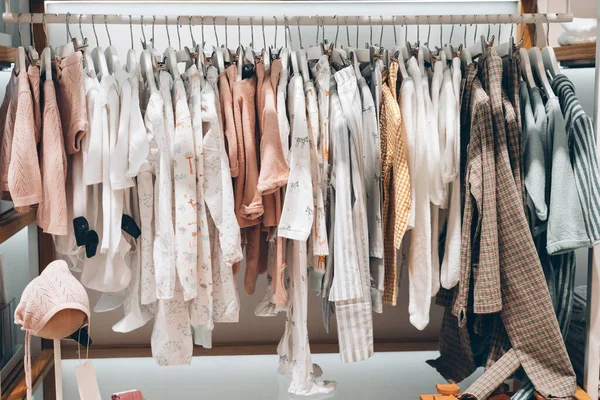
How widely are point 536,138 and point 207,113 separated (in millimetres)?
978

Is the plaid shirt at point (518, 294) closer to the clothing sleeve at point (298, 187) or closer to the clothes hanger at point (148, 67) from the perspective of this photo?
the clothing sleeve at point (298, 187)

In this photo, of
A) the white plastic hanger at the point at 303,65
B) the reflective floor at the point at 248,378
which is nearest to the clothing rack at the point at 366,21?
the white plastic hanger at the point at 303,65

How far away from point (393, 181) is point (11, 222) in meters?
1.17

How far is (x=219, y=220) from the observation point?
1.83 meters

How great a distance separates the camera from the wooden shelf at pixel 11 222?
181 cm

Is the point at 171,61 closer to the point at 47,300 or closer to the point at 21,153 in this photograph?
the point at 21,153

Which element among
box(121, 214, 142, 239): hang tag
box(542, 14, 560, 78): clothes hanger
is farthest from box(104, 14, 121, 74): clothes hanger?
box(542, 14, 560, 78): clothes hanger

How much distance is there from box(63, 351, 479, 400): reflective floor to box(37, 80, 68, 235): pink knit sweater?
2.92ft

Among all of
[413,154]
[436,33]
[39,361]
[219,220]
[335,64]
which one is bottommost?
[39,361]

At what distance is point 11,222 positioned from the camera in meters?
1.89

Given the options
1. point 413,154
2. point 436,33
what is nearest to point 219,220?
point 413,154

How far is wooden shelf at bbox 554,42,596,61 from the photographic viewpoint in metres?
1.96

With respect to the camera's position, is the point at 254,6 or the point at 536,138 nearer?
the point at 536,138

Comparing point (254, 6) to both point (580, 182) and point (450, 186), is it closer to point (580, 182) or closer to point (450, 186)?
point (450, 186)
